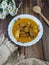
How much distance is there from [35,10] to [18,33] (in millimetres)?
162

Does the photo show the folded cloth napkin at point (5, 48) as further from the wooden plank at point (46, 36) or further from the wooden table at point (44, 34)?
the wooden plank at point (46, 36)

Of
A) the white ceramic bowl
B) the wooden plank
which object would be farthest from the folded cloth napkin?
the wooden plank

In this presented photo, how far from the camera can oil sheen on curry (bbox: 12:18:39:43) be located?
109 cm

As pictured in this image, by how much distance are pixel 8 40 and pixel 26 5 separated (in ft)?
0.72

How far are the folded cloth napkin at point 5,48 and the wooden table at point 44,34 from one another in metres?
0.03

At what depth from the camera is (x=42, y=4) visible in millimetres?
1196

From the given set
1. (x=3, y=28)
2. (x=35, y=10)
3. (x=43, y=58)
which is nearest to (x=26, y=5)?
(x=35, y=10)

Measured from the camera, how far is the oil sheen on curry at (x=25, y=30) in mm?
1090

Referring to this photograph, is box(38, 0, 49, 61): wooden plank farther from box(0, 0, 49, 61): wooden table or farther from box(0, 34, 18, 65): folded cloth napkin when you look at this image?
box(0, 34, 18, 65): folded cloth napkin


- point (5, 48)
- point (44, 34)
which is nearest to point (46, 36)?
point (44, 34)

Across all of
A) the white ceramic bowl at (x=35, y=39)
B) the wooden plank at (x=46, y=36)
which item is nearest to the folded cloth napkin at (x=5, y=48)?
the white ceramic bowl at (x=35, y=39)

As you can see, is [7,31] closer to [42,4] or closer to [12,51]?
[12,51]

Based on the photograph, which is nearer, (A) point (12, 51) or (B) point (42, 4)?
(A) point (12, 51)

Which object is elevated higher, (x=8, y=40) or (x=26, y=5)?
(x=26, y=5)
